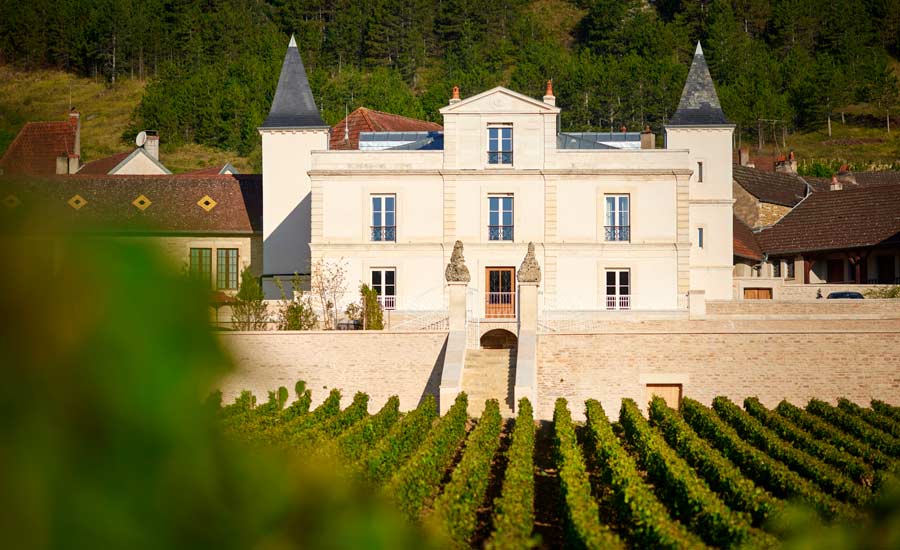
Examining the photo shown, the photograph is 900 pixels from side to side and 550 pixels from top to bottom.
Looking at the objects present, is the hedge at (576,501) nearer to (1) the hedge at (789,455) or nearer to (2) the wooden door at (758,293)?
(1) the hedge at (789,455)

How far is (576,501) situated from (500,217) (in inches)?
752

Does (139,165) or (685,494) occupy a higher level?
(139,165)

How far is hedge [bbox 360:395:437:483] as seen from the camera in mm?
18531

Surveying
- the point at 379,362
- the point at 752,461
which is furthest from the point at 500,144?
the point at 752,461

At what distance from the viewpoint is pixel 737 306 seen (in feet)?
111

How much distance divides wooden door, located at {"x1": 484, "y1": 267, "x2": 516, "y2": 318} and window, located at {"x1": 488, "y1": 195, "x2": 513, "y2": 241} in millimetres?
995

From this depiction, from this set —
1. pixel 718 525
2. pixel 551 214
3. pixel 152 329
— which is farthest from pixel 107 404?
pixel 551 214

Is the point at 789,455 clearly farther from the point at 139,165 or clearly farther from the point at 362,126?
the point at 139,165

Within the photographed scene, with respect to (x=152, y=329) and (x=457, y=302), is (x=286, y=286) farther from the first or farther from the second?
(x=152, y=329)

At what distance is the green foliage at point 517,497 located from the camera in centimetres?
1200

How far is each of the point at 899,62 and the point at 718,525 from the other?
10808 cm

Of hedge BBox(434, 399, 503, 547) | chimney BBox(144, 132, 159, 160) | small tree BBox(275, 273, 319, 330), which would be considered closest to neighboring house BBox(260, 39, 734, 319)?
small tree BBox(275, 273, 319, 330)

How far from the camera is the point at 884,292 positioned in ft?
119

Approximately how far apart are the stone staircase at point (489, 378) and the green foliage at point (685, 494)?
15.2 ft
